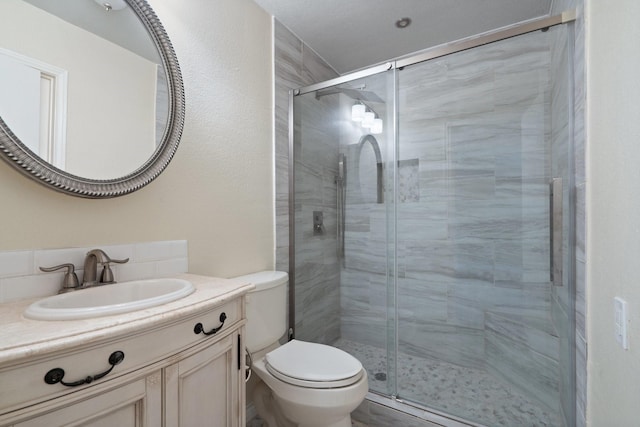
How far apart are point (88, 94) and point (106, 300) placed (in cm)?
72

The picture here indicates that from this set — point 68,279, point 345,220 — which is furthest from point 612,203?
point 68,279

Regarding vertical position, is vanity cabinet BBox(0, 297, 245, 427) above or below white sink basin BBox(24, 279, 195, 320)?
below

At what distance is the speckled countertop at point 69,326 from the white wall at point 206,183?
286 millimetres

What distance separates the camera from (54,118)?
960 millimetres

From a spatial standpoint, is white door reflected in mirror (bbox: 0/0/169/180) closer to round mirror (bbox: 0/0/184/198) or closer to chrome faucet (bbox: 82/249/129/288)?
round mirror (bbox: 0/0/184/198)

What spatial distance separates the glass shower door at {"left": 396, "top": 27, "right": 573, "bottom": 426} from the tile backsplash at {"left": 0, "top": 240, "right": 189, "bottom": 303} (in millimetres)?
1359

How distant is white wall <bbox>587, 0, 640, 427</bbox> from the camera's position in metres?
0.68

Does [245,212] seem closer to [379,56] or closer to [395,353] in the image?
[395,353]

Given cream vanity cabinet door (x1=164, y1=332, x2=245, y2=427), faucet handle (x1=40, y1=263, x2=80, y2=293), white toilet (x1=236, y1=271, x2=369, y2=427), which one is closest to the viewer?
cream vanity cabinet door (x1=164, y1=332, x2=245, y2=427)

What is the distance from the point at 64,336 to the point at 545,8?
9.11ft

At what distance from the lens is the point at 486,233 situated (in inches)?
73.9

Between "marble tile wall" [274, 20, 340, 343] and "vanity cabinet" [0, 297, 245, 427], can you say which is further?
"marble tile wall" [274, 20, 340, 343]

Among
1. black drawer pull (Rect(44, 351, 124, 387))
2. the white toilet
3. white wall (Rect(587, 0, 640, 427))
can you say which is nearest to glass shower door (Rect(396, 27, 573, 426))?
white wall (Rect(587, 0, 640, 427))

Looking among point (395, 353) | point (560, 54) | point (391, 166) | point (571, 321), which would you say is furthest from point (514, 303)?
point (560, 54)
